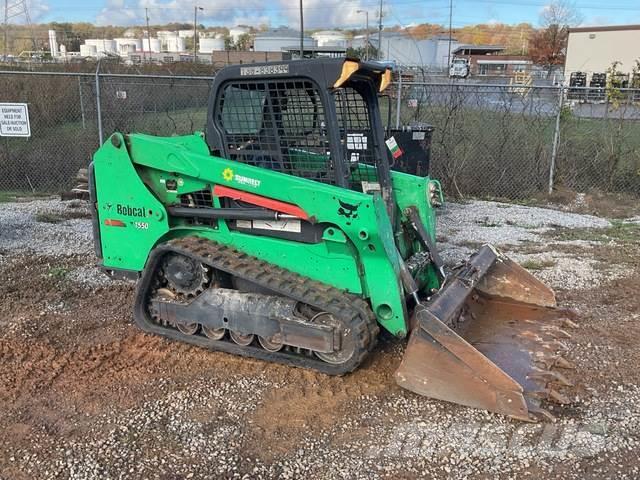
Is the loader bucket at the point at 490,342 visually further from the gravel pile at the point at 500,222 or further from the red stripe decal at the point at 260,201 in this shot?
the gravel pile at the point at 500,222

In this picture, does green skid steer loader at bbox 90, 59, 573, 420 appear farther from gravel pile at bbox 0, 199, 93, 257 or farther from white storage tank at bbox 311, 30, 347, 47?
white storage tank at bbox 311, 30, 347, 47

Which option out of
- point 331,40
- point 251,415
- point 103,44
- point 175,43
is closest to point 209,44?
point 175,43

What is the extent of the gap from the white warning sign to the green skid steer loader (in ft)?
17.6

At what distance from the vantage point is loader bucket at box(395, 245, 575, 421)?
150 inches

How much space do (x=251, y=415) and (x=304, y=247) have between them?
4.00ft

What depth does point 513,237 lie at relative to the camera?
327 inches

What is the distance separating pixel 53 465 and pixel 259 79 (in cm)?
284

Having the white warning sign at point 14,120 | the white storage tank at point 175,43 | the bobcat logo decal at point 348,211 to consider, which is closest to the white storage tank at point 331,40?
the white storage tank at point 175,43

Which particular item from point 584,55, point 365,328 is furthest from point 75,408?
point 584,55

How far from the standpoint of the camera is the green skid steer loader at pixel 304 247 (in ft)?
13.3

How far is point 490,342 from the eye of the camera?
4605 mm

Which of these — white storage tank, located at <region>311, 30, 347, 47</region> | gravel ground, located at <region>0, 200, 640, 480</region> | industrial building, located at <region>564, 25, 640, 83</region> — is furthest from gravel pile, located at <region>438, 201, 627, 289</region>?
white storage tank, located at <region>311, 30, 347, 47</region>

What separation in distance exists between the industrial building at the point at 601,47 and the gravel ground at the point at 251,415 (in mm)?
35020

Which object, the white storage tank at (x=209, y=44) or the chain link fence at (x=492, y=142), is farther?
the white storage tank at (x=209, y=44)
